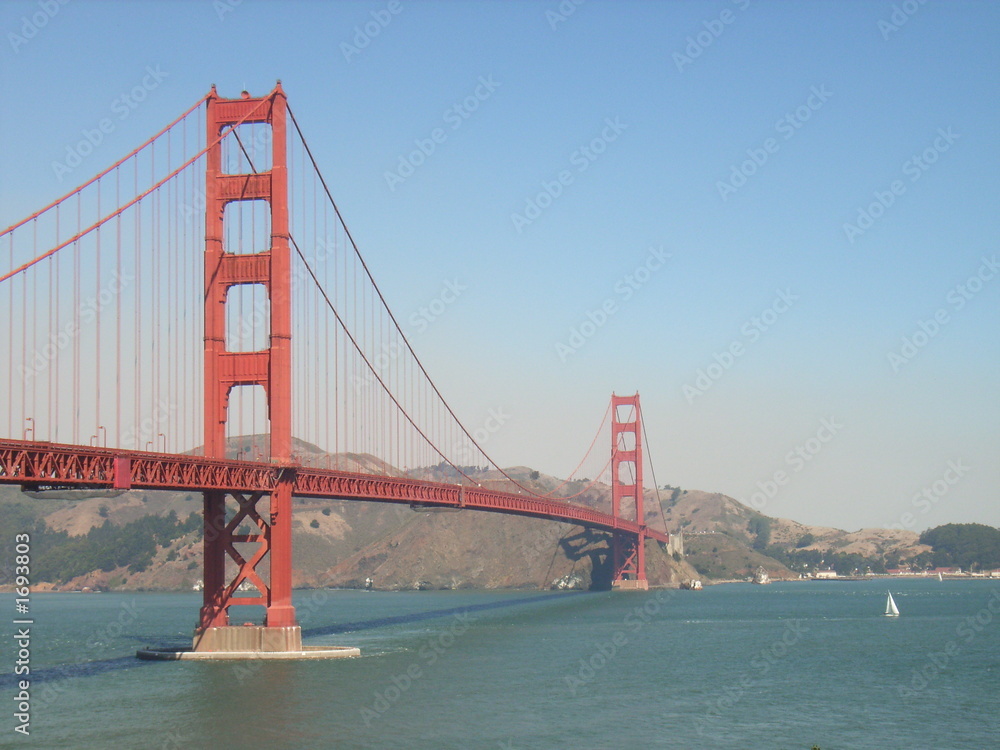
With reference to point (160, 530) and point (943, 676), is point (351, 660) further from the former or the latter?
point (160, 530)

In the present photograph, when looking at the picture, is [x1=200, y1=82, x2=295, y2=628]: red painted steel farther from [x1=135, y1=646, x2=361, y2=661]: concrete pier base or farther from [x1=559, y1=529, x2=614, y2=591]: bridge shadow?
[x1=559, y1=529, x2=614, y2=591]: bridge shadow

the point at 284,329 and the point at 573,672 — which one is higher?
the point at 284,329

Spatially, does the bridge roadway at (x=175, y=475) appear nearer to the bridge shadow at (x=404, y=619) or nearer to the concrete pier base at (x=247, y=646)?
the concrete pier base at (x=247, y=646)

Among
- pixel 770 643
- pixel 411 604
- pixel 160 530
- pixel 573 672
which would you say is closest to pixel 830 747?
pixel 573 672

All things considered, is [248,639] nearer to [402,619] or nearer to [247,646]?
[247,646]

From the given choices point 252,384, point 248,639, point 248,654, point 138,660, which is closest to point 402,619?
point 138,660

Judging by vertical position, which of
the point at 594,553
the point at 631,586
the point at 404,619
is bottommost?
the point at 631,586

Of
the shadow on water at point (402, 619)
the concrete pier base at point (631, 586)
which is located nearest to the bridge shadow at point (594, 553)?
the concrete pier base at point (631, 586)
